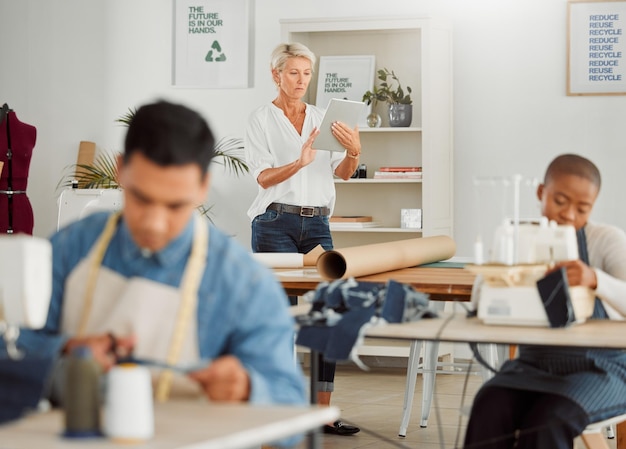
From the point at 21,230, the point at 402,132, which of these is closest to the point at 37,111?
the point at 21,230

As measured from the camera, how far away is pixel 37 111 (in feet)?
24.1

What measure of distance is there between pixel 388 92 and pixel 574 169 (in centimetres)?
375

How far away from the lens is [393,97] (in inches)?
255

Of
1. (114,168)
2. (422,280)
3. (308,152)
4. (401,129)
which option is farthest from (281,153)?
(114,168)

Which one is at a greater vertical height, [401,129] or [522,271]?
[401,129]

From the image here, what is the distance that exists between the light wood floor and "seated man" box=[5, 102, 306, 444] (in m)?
→ 2.07

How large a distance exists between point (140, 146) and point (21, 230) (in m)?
4.98

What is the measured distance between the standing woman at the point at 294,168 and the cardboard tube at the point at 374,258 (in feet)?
1.78

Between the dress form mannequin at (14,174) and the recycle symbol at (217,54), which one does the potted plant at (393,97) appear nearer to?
the recycle symbol at (217,54)

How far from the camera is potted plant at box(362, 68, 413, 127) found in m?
6.41

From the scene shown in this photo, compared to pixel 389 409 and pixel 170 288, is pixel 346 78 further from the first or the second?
pixel 170 288

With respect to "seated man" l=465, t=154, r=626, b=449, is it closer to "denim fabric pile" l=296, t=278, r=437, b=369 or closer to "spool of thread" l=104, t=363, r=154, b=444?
"denim fabric pile" l=296, t=278, r=437, b=369

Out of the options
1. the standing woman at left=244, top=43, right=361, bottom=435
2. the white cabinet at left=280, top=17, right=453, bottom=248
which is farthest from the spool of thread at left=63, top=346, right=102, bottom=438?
the white cabinet at left=280, top=17, right=453, bottom=248

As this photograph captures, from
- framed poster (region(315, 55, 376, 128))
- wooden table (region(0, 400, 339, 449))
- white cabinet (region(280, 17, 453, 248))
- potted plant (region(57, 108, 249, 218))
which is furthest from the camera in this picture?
potted plant (region(57, 108, 249, 218))
